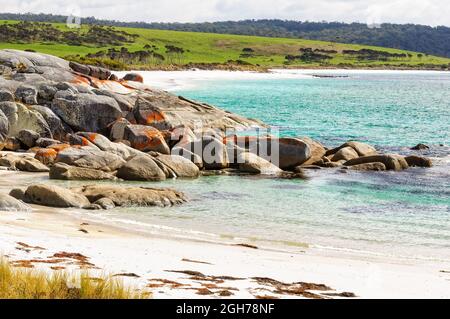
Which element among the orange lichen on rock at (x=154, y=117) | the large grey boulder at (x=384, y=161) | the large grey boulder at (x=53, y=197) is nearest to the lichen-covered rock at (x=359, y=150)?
the large grey boulder at (x=384, y=161)

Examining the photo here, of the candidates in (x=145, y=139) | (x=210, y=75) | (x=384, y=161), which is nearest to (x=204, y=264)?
(x=145, y=139)

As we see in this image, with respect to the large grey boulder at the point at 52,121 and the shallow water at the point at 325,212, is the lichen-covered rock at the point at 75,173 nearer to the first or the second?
the shallow water at the point at 325,212

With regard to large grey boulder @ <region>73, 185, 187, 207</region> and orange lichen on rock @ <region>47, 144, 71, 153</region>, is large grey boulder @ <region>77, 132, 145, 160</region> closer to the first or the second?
orange lichen on rock @ <region>47, 144, 71, 153</region>

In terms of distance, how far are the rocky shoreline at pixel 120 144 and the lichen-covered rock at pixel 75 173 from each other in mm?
34

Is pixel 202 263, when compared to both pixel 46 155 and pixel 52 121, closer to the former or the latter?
pixel 46 155

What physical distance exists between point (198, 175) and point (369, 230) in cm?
982

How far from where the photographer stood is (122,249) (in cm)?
1301

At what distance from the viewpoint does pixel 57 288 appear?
8.73 m

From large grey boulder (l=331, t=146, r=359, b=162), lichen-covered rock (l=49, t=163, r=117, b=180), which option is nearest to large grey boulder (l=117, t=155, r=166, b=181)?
lichen-covered rock (l=49, t=163, r=117, b=180)

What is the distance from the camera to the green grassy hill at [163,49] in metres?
126

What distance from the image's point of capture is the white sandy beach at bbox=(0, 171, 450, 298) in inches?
412

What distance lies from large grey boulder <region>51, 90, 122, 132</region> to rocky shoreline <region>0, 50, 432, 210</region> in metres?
0.05

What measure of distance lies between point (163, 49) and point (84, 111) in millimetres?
126993

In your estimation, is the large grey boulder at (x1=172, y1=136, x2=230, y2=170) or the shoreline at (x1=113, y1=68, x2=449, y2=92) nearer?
the large grey boulder at (x1=172, y1=136, x2=230, y2=170)
